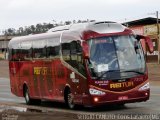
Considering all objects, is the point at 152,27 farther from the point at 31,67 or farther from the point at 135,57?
the point at 135,57

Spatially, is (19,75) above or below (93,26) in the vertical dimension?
below

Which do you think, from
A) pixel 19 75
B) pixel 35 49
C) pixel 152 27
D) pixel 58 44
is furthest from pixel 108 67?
pixel 152 27

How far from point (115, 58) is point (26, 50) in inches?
269

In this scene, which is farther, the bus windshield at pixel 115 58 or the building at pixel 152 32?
the building at pixel 152 32

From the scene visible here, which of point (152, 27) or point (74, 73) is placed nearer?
point (74, 73)

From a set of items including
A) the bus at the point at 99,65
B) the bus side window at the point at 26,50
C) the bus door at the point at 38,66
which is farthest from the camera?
the bus side window at the point at 26,50

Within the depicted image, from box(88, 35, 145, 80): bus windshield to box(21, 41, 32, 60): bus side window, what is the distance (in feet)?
19.4

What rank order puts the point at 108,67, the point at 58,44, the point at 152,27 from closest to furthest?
the point at 108,67, the point at 58,44, the point at 152,27

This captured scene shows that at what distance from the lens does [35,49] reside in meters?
24.4

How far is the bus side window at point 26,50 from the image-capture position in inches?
990

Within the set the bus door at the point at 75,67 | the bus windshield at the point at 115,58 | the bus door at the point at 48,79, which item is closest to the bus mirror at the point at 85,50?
the bus windshield at the point at 115,58

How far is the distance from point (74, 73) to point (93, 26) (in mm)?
1717

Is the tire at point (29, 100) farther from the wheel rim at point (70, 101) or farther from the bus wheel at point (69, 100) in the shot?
the wheel rim at point (70, 101)

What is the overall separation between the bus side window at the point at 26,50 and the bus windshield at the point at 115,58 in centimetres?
592
